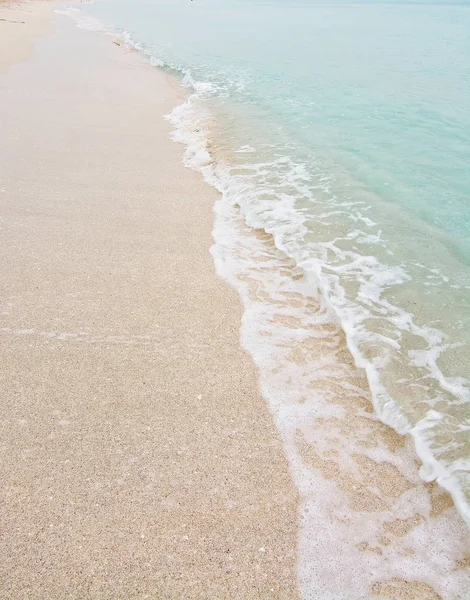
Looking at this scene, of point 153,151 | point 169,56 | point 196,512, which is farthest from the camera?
point 169,56

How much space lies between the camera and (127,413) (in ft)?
11.2

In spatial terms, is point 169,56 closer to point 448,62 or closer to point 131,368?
point 448,62

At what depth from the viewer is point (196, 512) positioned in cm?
Result: 280

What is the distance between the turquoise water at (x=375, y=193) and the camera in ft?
12.8

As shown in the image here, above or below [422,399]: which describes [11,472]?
below

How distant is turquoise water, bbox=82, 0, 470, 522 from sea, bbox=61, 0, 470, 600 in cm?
2

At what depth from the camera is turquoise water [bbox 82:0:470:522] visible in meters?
3.90

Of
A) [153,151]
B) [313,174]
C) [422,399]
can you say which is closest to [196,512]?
[422,399]

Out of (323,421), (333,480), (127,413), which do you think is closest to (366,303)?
(323,421)

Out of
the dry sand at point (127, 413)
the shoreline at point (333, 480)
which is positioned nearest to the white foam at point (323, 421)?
the shoreline at point (333, 480)

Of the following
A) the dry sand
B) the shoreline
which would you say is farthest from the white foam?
the dry sand

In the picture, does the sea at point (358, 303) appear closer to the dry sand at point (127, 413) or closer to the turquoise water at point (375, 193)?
the turquoise water at point (375, 193)

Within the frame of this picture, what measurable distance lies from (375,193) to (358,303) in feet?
10.6

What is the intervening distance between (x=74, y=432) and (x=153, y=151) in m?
6.63
